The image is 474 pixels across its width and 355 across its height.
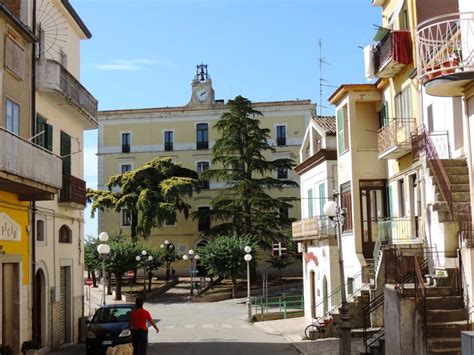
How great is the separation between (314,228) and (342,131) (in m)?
5.70

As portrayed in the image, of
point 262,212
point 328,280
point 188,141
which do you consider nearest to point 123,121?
point 188,141

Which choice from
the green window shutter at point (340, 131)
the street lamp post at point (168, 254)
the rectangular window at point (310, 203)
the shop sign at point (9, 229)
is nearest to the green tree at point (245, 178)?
the street lamp post at point (168, 254)

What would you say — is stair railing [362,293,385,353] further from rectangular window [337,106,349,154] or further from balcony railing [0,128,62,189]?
balcony railing [0,128,62,189]

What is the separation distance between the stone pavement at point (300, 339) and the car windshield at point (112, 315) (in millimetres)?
5804

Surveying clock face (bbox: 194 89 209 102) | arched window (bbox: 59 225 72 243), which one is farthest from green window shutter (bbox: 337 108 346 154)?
clock face (bbox: 194 89 209 102)

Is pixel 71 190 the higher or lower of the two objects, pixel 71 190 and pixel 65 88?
the lower

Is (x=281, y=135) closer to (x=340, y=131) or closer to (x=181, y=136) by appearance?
(x=181, y=136)

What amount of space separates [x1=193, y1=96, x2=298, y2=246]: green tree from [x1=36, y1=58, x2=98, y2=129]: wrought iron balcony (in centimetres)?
3147

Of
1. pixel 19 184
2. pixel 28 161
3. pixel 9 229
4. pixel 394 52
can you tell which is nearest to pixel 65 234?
pixel 9 229

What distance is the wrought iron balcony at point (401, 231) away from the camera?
22.5m

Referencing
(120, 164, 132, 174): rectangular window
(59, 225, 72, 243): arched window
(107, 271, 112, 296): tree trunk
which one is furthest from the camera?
(120, 164, 132, 174): rectangular window

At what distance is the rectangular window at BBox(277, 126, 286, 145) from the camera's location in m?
71.5

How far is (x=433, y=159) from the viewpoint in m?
17.8

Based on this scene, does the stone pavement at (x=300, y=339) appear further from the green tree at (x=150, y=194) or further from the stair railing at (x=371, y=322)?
the green tree at (x=150, y=194)
